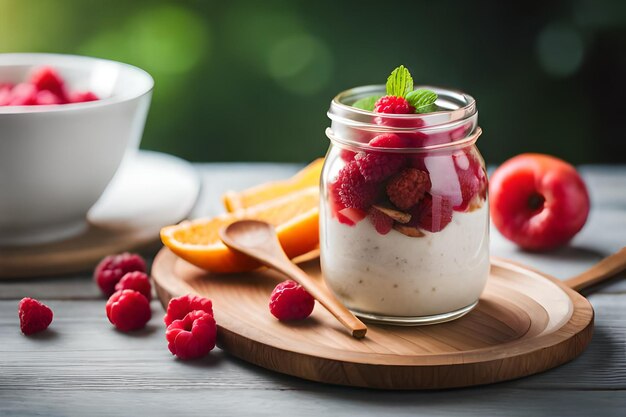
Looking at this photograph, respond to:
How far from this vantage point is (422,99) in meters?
1.13

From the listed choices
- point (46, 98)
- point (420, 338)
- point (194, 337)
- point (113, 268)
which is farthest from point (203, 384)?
point (46, 98)

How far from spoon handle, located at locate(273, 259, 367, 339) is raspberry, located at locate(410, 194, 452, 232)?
0.15m

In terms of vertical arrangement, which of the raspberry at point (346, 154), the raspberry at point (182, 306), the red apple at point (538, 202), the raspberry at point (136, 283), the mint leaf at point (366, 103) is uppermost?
the mint leaf at point (366, 103)

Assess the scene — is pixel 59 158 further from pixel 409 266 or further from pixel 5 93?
pixel 409 266

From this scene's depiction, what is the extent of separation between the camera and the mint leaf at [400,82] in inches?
45.0

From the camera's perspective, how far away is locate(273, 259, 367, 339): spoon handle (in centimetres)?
111

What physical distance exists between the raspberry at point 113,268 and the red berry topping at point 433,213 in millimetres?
524

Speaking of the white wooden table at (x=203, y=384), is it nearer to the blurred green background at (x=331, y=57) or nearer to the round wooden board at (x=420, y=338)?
the round wooden board at (x=420, y=338)

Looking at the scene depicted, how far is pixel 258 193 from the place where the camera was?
63.6 inches

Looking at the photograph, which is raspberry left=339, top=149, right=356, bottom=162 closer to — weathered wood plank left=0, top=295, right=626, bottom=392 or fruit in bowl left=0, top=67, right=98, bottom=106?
weathered wood plank left=0, top=295, right=626, bottom=392

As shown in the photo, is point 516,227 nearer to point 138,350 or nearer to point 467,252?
point 467,252

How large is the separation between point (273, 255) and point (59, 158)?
0.43 metres

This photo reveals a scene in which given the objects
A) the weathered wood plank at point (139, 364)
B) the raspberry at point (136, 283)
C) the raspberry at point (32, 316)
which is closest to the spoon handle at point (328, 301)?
the weathered wood plank at point (139, 364)

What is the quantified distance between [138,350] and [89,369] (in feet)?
0.25
